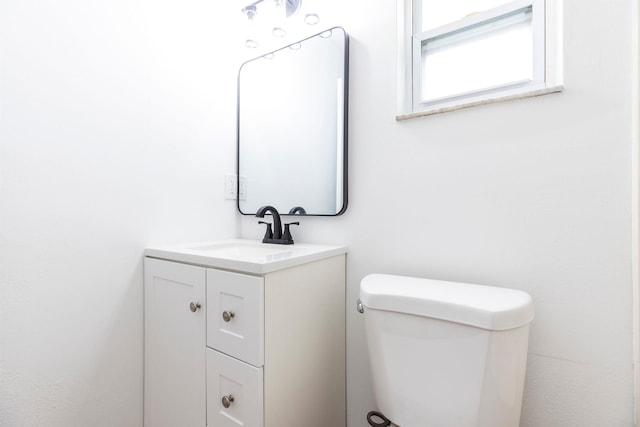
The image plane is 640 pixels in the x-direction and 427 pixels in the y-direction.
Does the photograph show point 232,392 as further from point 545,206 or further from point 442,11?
point 442,11

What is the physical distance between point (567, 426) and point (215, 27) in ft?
6.25

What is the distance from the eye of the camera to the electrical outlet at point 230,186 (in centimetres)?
146

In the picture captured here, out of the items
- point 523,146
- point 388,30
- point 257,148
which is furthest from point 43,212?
point 523,146

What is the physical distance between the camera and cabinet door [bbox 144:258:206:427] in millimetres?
959

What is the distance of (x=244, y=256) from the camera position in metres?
1.04

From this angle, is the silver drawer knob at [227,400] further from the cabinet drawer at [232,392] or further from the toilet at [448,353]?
the toilet at [448,353]

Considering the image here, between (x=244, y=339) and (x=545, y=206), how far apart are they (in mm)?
907

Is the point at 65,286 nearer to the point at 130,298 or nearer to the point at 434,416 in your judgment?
the point at 130,298

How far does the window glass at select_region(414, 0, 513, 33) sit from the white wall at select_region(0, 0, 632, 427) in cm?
14

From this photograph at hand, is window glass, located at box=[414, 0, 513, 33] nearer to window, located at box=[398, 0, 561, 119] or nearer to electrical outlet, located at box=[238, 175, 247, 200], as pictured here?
window, located at box=[398, 0, 561, 119]

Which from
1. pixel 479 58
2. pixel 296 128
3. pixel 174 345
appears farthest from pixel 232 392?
pixel 479 58

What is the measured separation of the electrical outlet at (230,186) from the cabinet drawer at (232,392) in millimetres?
742

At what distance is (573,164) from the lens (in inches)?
32.2

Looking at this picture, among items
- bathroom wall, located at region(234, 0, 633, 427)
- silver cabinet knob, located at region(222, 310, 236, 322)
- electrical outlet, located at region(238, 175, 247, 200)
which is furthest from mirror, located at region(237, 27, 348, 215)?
silver cabinet knob, located at region(222, 310, 236, 322)
